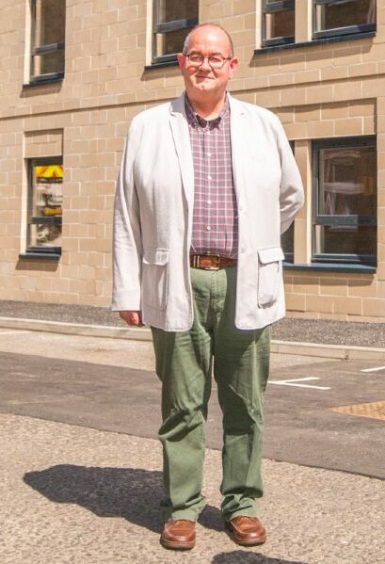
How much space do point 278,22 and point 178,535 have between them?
14.2 metres

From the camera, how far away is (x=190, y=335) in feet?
13.9

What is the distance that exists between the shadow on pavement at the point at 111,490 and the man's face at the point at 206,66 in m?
1.83

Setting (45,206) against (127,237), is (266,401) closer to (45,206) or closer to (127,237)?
(127,237)

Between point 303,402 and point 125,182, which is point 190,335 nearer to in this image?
point 125,182

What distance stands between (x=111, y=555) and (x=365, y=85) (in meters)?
12.9

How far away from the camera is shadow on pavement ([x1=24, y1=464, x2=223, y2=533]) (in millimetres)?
4594

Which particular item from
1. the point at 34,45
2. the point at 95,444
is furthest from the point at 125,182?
the point at 34,45

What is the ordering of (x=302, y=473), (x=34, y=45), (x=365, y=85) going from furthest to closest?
(x=34, y=45) < (x=365, y=85) < (x=302, y=473)

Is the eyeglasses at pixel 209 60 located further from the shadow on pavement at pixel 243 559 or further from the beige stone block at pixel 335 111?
the beige stone block at pixel 335 111

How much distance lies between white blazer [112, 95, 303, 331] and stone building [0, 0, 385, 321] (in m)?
11.5

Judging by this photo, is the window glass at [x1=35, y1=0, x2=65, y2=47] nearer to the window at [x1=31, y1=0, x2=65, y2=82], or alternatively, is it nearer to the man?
the window at [x1=31, y1=0, x2=65, y2=82]

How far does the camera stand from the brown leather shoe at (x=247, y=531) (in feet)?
13.6

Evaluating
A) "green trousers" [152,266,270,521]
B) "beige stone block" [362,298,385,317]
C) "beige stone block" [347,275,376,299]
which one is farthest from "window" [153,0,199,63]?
"green trousers" [152,266,270,521]

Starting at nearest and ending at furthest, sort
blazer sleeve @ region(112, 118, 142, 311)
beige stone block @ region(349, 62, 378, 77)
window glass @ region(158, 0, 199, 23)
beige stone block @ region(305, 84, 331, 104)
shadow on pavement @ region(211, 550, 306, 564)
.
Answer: shadow on pavement @ region(211, 550, 306, 564) → blazer sleeve @ region(112, 118, 142, 311) → beige stone block @ region(349, 62, 378, 77) → beige stone block @ region(305, 84, 331, 104) → window glass @ region(158, 0, 199, 23)
